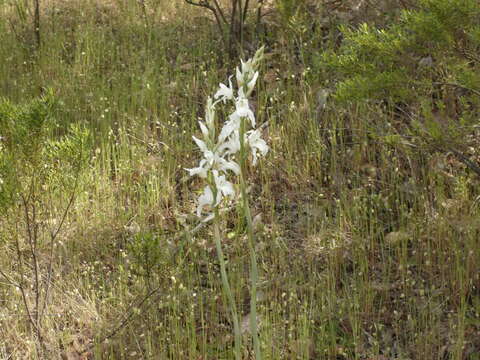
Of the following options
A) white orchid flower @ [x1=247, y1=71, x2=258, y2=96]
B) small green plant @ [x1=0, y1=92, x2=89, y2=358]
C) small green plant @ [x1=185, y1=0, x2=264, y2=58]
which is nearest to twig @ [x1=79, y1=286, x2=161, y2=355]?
small green plant @ [x1=0, y1=92, x2=89, y2=358]

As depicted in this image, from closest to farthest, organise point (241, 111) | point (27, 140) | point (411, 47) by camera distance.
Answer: point (241, 111), point (27, 140), point (411, 47)

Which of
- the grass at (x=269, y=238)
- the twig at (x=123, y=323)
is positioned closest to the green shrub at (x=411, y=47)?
the grass at (x=269, y=238)

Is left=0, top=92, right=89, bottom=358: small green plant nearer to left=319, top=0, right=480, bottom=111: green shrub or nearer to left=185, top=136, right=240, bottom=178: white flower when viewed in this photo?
left=185, top=136, right=240, bottom=178: white flower

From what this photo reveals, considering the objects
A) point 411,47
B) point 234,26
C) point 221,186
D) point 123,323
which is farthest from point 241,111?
point 234,26

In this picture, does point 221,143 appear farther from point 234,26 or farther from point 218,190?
point 234,26

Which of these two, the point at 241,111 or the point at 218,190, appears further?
the point at 218,190

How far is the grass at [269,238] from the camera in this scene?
365cm

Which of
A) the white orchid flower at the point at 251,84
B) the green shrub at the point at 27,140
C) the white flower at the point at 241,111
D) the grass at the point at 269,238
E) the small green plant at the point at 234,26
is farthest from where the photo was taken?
the small green plant at the point at 234,26

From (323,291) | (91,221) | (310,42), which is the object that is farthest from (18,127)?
(310,42)

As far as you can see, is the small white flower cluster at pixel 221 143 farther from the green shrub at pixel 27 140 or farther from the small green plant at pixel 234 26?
the small green plant at pixel 234 26

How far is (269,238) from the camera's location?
14.3 ft

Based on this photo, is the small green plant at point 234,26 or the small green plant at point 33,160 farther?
the small green plant at point 234,26

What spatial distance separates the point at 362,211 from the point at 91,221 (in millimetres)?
1683

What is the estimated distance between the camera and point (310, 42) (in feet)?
18.9
